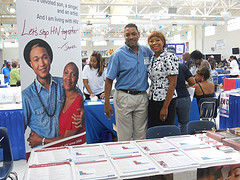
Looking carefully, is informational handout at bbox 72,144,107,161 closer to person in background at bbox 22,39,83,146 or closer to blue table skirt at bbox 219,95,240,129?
person in background at bbox 22,39,83,146

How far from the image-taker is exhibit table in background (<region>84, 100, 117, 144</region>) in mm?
3648

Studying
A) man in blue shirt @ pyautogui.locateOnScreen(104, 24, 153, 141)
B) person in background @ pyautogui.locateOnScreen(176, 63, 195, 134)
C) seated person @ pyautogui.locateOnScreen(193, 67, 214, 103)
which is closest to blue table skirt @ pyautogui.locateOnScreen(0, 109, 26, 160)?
man in blue shirt @ pyautogui.locateOnScreen(104, 24, 153, 141)

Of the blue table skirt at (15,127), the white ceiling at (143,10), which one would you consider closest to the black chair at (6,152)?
the blue table skirt at (15,127)

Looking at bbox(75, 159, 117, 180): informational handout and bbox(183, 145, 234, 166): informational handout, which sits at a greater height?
bbox(183, 145, 234, 166): informational handout

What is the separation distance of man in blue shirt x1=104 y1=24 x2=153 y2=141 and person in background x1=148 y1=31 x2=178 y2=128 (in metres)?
0.09

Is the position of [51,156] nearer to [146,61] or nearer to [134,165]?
[134,165]

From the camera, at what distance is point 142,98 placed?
2393mm

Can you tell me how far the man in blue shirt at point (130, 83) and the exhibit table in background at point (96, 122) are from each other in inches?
49.0

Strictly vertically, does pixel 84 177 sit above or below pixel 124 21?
below

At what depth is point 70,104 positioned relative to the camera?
2244 millimetres

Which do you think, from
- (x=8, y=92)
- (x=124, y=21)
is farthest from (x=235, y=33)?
(x=8, y=92)

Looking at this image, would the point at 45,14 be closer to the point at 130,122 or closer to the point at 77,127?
the point at 77,127

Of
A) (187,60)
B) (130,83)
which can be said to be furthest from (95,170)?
(187,60)

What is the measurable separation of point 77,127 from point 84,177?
109 centimetres
